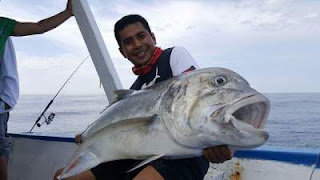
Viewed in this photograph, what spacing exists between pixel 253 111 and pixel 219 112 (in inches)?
7.6

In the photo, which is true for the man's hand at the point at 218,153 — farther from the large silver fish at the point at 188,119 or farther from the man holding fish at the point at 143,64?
the man holding fish at the point at 143,64

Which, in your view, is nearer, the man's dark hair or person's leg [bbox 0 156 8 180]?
the man's dark hair

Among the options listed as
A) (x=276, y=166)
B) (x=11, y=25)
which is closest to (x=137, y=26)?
(x=11, y=25)

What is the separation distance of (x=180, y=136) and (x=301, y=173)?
1610mm

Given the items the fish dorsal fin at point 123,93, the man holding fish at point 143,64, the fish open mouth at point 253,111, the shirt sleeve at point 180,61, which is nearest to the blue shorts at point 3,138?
the man holding fish at point 143,64

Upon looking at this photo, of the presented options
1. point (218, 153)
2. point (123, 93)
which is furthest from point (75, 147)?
point (218, 153)

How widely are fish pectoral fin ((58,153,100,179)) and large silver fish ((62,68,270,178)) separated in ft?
0.31

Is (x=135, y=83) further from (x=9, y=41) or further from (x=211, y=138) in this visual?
(x=9, y=41)

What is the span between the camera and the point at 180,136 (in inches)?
79.0

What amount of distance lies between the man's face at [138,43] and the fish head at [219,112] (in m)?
0.95

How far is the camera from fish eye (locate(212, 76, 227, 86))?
201cm

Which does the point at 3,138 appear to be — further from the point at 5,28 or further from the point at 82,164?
the point at 82,164

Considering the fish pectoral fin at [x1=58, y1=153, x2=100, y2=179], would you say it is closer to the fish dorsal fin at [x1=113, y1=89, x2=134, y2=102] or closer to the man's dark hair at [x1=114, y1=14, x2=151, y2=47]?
the fish dorsal fin at [x1=113, y1=89, x2=134, y2=102]

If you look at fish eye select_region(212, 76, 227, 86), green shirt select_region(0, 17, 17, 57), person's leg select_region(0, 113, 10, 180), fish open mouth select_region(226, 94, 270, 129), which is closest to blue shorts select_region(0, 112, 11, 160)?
person's leg select_region(0, 113, 10, 180)
